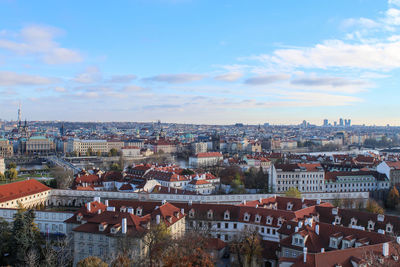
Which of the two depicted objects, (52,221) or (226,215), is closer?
(226,215)

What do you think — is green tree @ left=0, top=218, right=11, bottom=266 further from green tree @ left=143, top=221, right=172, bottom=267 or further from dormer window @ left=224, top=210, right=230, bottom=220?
dormer window @ left=224, top=210, right=230, bottom=220

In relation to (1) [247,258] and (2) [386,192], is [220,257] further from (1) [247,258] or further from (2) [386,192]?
(2) [386,192]

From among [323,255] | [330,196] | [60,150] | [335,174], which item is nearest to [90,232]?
[323,255]

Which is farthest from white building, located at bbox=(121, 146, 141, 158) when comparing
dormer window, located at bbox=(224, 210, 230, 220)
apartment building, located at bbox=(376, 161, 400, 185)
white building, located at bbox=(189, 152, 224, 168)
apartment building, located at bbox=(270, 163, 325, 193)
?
dormer window, located at bbox=(224, 210, 230, 220)

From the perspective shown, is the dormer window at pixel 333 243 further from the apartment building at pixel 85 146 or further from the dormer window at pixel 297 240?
the apartment building at pixel 85 146

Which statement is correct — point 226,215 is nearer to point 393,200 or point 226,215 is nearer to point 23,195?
point 23,195

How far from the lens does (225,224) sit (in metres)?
25.1

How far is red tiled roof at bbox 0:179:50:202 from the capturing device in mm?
32781

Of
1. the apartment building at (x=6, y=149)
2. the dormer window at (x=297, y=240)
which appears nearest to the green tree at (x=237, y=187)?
the dormer window at (x=297, y=240)

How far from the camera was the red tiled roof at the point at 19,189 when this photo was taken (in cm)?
3278

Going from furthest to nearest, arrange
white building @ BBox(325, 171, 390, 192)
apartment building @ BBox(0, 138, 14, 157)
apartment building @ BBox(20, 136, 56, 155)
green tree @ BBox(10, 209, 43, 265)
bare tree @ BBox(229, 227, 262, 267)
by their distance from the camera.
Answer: apartment building @ BBox(20, 136, 56, 155) → apartment building @ BBox(0, 138, 14, 157) → white building @ BBox(325, 171, 390, 192) → green tree @ BBox(10, 209, 43, 265) → bare tree @ BBox(229, 227, 262, 267)

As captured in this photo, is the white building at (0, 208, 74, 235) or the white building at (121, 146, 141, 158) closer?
the white building at (0, 208, 74, 235)

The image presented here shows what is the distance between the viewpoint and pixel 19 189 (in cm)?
3488

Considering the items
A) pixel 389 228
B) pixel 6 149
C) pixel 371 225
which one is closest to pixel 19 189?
pixel 371 225
